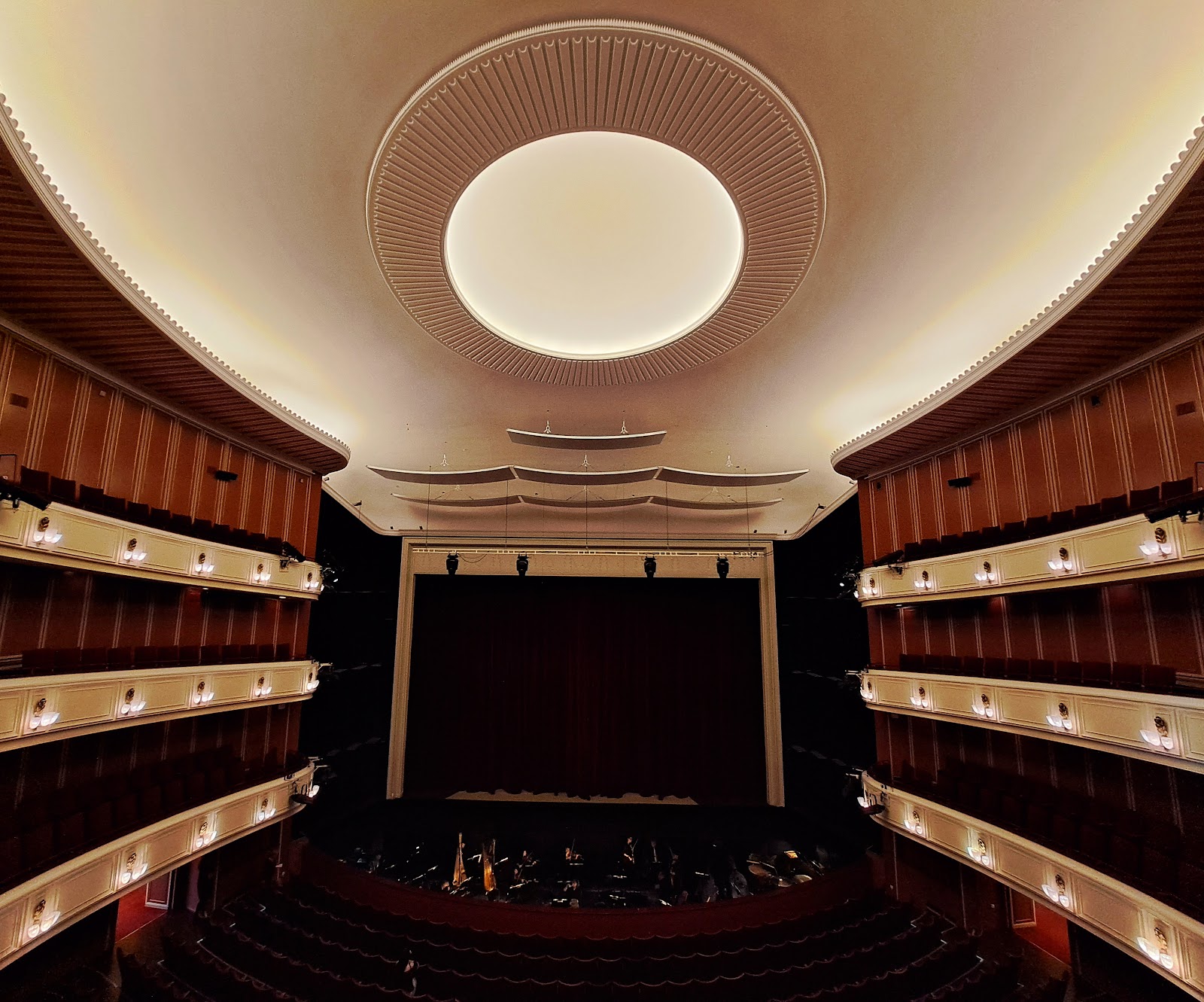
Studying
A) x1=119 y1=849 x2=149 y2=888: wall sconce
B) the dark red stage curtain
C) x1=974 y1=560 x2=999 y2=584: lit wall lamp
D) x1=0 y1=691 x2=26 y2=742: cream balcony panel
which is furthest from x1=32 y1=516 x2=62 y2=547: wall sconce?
x1=974 y1=560 x2=999 y2=584: lit wall lamp

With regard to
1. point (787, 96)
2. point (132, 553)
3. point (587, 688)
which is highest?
point (787, 96)

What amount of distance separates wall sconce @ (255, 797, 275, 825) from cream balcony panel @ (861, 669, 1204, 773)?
936cm

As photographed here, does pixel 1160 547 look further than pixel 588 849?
No

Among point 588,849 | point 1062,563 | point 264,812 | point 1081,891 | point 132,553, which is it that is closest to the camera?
point 1081,891

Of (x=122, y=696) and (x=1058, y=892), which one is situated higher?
(x=122, y=696)

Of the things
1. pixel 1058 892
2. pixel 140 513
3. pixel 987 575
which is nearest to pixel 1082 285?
pixel 987 575

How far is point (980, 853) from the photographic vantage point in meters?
7.57

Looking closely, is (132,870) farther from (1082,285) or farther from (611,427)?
(1082,285)

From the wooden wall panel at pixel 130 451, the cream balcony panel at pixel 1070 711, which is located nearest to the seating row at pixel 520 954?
the cream balcony panel at pixel 1070 711

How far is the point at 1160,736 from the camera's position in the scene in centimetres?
568

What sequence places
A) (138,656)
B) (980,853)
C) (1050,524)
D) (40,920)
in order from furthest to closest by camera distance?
(138,656) → (980,853) → (1050,524) → (40,920)

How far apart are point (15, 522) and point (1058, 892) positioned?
11008 mm

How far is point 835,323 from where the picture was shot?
7.14m

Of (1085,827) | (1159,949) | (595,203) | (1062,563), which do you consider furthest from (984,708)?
(595,203)
